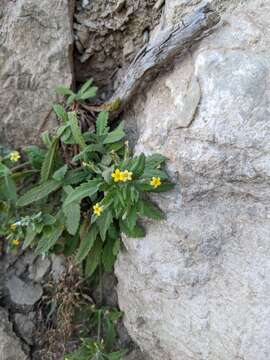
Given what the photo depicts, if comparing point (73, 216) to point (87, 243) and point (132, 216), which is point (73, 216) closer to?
point (87, 243)

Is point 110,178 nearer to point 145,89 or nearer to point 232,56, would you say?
point 145,89

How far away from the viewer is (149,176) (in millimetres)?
2945

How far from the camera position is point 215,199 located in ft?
10.1

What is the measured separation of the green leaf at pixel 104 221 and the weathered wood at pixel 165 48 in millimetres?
850

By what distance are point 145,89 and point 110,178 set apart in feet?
2.69

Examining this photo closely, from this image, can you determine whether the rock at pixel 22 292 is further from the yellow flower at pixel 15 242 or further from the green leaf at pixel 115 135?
the green leaf at pixel 115 135

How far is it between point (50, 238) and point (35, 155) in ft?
2.07

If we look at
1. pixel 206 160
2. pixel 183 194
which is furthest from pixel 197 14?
pixel 183 194

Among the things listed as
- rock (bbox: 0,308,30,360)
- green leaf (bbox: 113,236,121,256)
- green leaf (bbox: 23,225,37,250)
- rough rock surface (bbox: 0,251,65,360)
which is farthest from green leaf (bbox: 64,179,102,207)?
rock (bbox: 0,308,30,360)

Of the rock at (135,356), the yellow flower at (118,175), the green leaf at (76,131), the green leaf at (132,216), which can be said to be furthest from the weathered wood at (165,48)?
the rock at (135,356)

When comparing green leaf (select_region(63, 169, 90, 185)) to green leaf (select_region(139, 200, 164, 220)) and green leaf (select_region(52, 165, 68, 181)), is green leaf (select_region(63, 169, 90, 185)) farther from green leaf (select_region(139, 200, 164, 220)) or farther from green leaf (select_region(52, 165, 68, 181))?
green leaf (select_region(139, 200, 164, 220))

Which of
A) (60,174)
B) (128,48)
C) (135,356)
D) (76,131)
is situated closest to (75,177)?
(60,174)

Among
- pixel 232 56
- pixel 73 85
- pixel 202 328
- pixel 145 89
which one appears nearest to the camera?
pixel 232 56

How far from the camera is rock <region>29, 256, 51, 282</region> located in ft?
12.7
